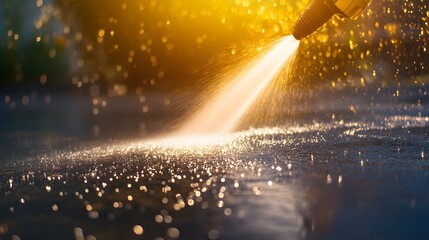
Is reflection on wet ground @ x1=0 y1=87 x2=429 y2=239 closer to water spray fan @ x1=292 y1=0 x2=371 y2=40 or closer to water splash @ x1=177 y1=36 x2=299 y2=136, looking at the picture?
water splash @ x1=177 y1=36 x2=299 y2=136

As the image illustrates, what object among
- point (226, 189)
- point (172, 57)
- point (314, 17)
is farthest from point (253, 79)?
point (172, 57)

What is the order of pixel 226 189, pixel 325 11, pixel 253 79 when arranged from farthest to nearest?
pixel 253 79 < pixel 325 11 < pixel 226 189

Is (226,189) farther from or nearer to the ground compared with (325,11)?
nearer to the ground

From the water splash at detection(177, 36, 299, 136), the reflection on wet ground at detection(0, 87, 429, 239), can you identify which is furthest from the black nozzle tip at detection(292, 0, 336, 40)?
the water splash at detection(177, 36, 299, 136)

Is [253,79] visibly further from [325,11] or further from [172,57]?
[172,57]

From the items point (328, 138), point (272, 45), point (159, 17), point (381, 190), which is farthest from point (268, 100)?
point (381, 190)

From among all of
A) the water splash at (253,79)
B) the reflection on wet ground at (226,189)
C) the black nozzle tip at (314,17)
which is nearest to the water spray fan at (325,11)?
the black nozzle tip at (314,17)

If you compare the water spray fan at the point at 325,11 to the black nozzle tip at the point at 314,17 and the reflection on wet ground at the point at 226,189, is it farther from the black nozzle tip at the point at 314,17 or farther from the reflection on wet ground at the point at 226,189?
the reflection on wet ground at the point at 226,189
